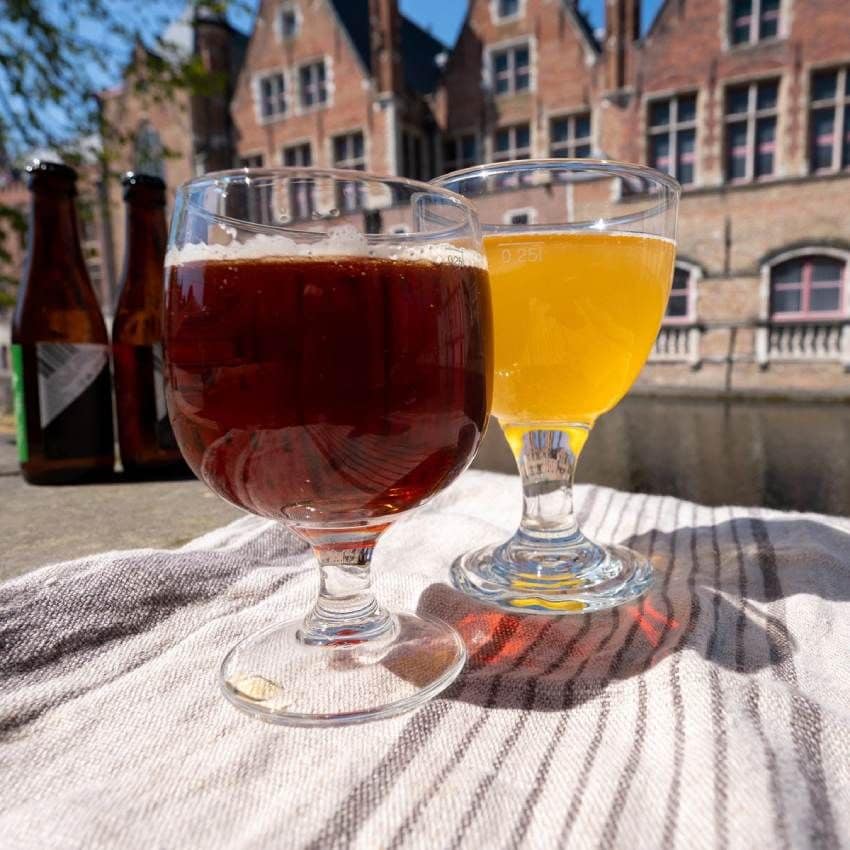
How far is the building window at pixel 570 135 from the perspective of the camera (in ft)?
40.2

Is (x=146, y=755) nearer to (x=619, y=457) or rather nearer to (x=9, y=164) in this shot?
(x=619, y=457)

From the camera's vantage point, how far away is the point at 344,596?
2.41 feet

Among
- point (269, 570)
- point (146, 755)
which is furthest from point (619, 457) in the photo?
point (146, 755)

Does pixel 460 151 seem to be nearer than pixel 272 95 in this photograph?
Yes

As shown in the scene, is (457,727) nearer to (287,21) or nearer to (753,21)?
(753,21)

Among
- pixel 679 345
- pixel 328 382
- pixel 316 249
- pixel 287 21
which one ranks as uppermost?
pixel 287 21

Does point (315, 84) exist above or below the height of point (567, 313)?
above

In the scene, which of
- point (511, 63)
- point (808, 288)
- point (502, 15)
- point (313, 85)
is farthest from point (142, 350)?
point (313, 85)

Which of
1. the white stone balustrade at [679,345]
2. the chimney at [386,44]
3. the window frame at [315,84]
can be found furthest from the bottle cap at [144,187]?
the window frame at [315,84]

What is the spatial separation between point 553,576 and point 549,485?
0.15 metres

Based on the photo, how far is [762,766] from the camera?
1.53 feet

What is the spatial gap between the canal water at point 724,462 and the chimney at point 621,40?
396 inches

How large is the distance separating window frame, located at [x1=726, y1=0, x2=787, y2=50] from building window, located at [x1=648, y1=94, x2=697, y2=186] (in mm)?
995

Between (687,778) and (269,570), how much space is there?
620 millimetres
